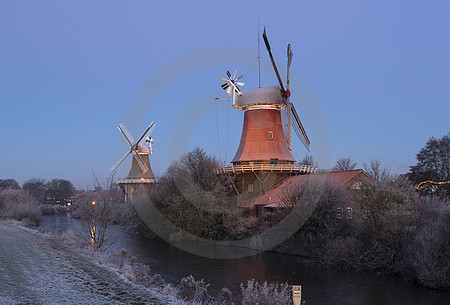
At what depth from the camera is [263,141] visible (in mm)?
32969

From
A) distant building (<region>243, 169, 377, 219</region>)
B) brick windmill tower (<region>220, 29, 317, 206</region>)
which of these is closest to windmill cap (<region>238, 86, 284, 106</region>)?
brick windmill tower (<region>220, 29, 317, 206</region>)

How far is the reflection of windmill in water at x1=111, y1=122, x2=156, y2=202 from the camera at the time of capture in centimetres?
5588

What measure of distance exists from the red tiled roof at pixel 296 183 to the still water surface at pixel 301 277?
A: 4.33m

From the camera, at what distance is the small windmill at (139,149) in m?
57.0

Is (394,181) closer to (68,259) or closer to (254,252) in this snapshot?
(254,252)

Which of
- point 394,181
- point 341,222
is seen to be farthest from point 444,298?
point 341,222

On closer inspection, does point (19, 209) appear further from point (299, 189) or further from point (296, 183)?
→ point (299, 189)

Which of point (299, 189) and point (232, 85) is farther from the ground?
point (232, 85)

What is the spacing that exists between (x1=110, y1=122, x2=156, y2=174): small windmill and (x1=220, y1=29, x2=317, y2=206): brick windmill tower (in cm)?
2615

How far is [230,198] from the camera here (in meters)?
32.7

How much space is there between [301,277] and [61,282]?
10.7 metres

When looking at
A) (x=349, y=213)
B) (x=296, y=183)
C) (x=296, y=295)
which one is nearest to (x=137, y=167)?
(x=296, y=183)

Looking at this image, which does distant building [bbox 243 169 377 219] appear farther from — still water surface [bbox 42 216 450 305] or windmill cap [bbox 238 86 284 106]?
windmill cap [bbox 238 86 284 106]

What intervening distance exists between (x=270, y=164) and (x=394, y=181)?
41.8ft
